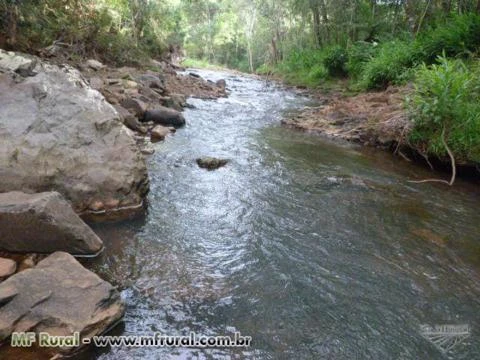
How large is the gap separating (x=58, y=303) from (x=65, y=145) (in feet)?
7.00

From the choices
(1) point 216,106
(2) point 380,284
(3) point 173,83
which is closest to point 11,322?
(2) point 380,284

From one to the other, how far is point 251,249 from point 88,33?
11.3 m

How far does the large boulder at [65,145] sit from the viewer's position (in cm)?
379

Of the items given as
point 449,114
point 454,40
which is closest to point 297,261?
point 449,114

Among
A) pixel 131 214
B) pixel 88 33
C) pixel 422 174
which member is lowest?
pixel 131 214

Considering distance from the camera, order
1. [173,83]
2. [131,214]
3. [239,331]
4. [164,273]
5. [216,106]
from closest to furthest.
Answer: [239,331]
[164,273]
[131,214]
[216,106]
[173,83]

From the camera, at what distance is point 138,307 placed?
2.76 metres

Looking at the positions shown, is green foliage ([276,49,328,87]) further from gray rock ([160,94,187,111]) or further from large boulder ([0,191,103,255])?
large boulder ([0,191,103,255])

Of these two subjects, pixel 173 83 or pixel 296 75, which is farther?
pixel 296 75

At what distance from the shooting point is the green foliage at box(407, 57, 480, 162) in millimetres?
6148

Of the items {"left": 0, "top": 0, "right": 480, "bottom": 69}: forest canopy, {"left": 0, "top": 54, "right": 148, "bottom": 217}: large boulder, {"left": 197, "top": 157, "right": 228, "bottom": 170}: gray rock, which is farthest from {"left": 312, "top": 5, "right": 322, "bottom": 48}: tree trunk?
{"left": 0, "top": 54, "right": 148, "bottom": 217}: large boulder

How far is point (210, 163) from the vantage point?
19.4ft

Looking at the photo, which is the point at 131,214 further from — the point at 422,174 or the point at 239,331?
the point at 422,174

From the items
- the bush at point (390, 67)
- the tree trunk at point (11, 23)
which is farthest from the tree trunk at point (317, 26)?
the tree trunk at point (11, 23)
